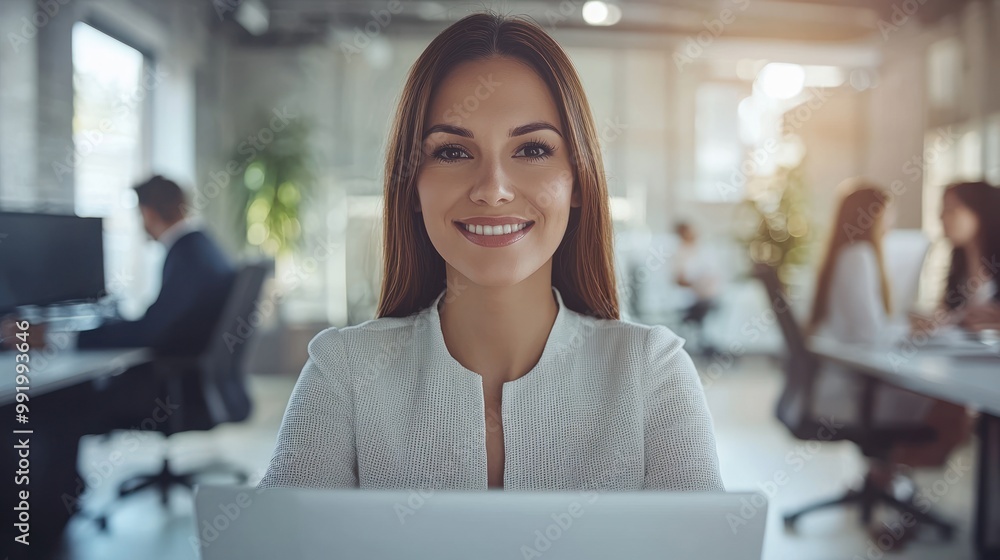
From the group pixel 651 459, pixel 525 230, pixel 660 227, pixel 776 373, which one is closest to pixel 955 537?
pixel 651 459

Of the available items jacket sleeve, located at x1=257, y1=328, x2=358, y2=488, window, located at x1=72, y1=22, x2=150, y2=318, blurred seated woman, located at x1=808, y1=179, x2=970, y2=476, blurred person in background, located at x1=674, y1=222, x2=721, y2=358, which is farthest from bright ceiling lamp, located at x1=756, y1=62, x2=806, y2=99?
jacket sleeve, located at x1=257, y1=328, x2=358, y2=488

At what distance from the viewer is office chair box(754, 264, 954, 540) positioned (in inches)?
95.3

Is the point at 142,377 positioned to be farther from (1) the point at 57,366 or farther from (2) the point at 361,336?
(2) the point at 361,336

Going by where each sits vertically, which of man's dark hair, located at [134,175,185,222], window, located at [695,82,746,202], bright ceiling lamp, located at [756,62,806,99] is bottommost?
man's dark hair, located at [134,175,185,222]

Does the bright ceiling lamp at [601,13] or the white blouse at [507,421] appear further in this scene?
the bright ceiling lamp at [601,13]

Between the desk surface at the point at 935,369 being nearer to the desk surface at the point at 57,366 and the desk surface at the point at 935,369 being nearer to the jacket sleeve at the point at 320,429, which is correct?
the jacket sleeve at the point at 320,429

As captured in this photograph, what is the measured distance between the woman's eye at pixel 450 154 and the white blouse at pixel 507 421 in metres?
0.27

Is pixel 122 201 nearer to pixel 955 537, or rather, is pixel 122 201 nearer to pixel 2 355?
pixel 2 355

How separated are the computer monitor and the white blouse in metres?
1.42

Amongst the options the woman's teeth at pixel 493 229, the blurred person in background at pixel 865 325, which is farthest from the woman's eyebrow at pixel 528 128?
the blurred person in background at pixel 865 325

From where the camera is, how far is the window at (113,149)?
3.02m

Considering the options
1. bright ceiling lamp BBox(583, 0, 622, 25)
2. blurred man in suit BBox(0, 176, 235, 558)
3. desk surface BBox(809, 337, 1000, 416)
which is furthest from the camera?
bright ceiling lamp BBox(583, 0, 622, 25)

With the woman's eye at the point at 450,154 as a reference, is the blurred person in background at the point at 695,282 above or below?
below

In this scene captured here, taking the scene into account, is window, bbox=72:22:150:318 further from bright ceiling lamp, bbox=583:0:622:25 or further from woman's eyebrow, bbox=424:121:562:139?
bright ceiling lamp, bbox=583:0:622:25
